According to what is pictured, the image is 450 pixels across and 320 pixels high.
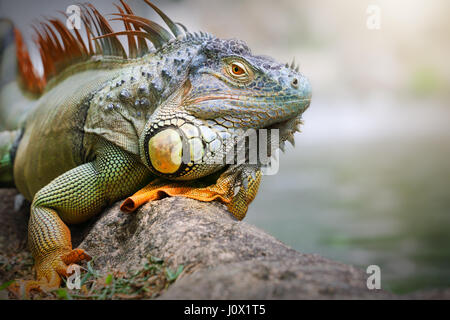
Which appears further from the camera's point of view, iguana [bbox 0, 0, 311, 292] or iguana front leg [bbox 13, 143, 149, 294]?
iguana front leg [bbox 13, 143, 149, 294]

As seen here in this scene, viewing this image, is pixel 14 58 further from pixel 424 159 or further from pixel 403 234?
pixel 424 159

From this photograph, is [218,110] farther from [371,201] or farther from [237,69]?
[371,201]

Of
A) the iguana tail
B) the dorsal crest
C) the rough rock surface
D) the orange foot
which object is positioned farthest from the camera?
the iguana tail

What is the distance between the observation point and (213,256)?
1.97 m

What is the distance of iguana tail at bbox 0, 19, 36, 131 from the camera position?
4.74 metres

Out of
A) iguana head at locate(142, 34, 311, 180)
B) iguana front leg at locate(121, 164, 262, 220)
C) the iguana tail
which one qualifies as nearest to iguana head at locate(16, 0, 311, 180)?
iguana head at locate(142, 34, 311, 180)

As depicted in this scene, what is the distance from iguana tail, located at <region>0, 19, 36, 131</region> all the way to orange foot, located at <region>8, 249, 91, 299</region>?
2.62m

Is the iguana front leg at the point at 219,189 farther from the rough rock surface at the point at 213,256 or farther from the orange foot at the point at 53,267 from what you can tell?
the orange foot at the point at 53,267

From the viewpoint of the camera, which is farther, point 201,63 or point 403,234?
point 403,234

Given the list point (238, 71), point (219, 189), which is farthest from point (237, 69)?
point (219, 189)

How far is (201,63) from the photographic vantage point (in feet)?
8.64

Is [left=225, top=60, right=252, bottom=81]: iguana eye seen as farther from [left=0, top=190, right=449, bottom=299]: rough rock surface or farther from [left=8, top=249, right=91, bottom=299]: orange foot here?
[left=8, top=249, right=91, bottom=299]: orange foot
